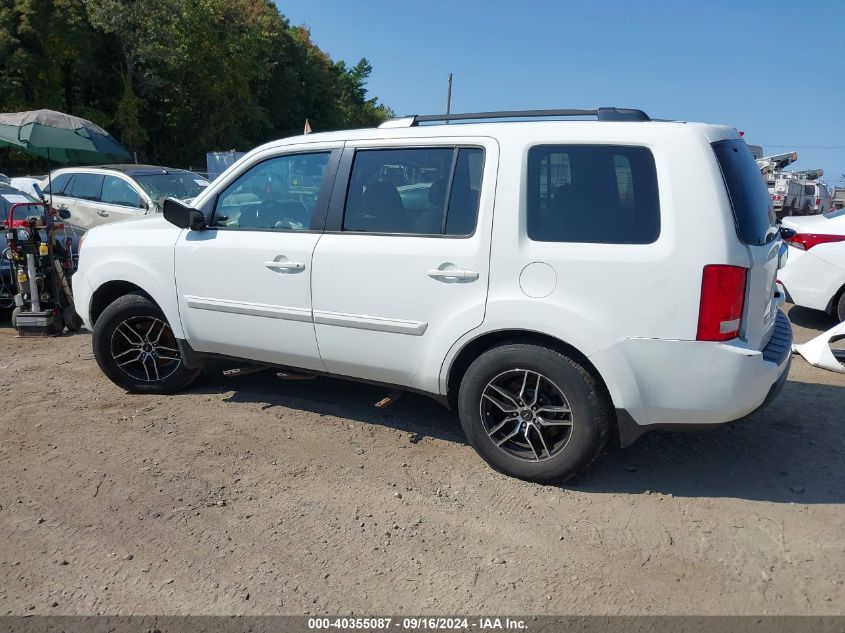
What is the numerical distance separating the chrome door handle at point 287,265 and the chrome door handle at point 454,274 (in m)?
0.87

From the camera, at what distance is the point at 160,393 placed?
5.32 metres

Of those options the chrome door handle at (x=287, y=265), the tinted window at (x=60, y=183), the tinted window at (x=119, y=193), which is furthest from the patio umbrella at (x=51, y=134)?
the chrome door handle at (x=287, y=265)

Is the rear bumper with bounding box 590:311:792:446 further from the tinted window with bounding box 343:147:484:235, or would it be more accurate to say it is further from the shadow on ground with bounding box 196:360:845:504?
the tinted window with bounding box 343:147:484:235

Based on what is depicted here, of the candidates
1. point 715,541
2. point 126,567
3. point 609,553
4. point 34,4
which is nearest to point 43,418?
point 126,567

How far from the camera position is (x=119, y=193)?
11945mm

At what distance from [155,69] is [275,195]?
3453cm

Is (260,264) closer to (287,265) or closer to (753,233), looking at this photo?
(287,265)

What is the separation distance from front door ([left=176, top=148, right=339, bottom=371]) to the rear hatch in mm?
2259

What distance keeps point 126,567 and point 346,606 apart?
3.40 feet

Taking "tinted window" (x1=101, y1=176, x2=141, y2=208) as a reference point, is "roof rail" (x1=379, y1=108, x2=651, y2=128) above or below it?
above

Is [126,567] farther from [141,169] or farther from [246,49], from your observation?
[246,49]

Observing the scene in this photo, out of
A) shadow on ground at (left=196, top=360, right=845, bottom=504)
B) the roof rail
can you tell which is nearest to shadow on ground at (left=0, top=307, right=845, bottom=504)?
shadow on ground at (left=196, top=360, right=845, bottom=504)

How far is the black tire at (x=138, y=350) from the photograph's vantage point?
516cm

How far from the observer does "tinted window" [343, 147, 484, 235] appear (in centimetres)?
392
